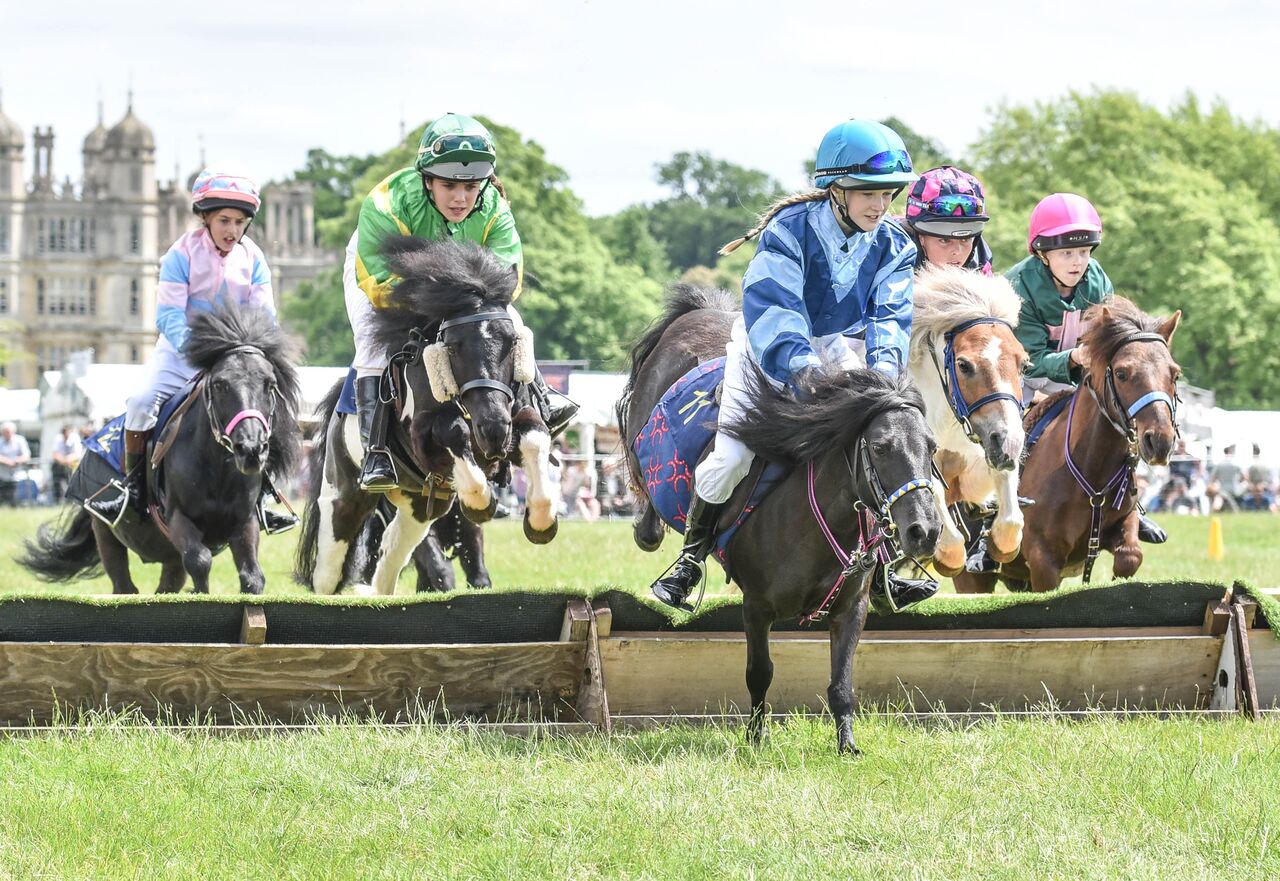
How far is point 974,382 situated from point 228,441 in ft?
12.7

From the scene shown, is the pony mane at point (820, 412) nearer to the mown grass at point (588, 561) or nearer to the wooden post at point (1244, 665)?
the wooden post at point (1244, 665)

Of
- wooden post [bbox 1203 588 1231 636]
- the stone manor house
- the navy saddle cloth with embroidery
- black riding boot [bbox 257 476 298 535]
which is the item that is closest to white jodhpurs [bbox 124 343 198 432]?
the navy saddle cloth with embroidery

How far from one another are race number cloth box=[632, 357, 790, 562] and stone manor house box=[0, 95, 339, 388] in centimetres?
11634

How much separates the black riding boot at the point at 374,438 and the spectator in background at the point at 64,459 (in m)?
15.3

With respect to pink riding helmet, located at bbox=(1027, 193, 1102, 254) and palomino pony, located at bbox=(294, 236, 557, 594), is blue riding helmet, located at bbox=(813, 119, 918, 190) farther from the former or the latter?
pink riding helmet, located at bbox=(1027, 193, 1102, 254)

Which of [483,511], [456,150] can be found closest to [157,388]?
[456,150]

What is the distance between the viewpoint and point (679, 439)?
25.2ft

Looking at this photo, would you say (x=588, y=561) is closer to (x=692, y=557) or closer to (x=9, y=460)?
(x=692, y=557)

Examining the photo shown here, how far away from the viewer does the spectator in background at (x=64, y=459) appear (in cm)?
2719

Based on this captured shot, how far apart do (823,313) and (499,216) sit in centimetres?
239

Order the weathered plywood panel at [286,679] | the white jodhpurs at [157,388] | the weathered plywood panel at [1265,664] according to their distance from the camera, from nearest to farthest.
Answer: the weathered plywood panel at [286,679]
the weathered plywood panel at [1265,664]
the white jodhpurs at [157,388]

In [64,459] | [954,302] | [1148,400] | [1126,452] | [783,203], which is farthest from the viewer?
[64,459]

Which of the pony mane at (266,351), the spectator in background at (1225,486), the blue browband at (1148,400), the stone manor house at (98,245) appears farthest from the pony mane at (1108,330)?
the stone manor house at (98,245)

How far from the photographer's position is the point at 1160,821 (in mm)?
5332
